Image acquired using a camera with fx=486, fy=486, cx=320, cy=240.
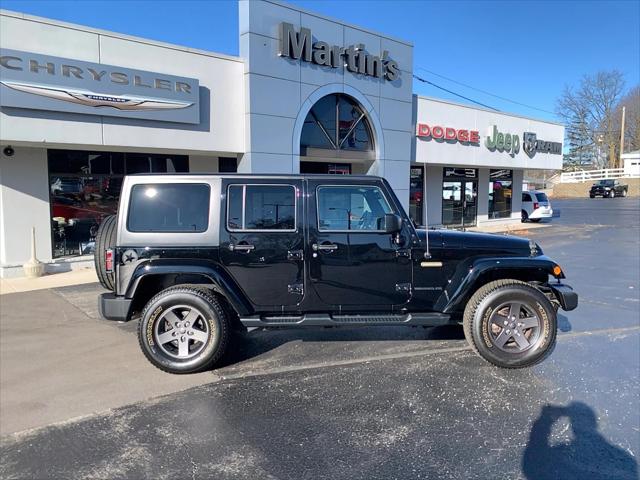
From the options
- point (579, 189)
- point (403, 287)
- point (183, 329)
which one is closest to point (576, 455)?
point (403, 287)

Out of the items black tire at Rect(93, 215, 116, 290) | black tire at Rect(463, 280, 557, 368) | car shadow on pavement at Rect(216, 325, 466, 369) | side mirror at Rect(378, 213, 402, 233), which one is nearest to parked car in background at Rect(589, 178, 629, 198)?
car shadow on pavement at Rect(216, 325, 466, 369)

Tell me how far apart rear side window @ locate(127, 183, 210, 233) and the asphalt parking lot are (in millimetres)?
1473

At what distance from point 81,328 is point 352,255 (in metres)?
4.08

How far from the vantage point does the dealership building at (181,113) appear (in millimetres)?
9984

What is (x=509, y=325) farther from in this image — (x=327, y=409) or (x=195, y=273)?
(x=195, y=273)

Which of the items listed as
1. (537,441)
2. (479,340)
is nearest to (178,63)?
(479,340)

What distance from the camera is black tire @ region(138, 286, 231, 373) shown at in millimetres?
4746

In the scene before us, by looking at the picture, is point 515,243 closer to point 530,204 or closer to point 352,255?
point 352,255

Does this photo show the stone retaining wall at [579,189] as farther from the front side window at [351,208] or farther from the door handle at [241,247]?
the door handle at [241,247]

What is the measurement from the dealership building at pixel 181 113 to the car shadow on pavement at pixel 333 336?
345cm

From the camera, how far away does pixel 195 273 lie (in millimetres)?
4773

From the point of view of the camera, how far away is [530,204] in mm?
25172

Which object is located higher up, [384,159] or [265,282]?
[384,159]

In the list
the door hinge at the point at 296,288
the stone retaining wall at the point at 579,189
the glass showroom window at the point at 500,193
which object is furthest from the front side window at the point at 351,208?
the stone retaining wall at the point at 579,189
